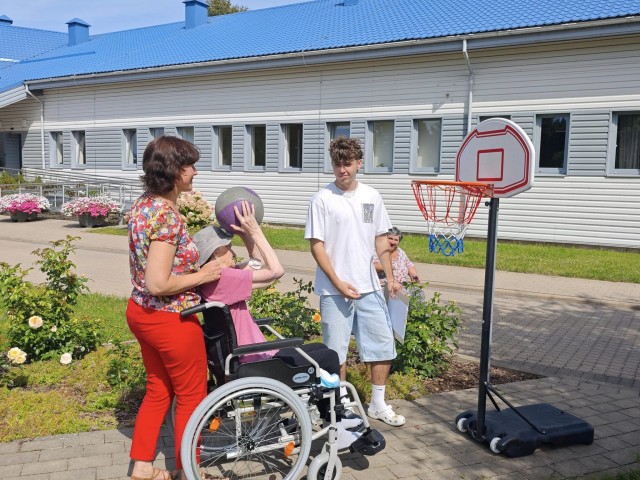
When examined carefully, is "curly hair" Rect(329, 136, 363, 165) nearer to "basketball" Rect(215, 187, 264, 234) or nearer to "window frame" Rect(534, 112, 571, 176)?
"basketball" Rect(215, 187, 264, 234)

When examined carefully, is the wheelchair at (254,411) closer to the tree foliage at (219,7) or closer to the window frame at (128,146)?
the window frame at (128,146)

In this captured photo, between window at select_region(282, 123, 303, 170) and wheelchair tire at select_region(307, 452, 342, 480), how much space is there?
52.5ft

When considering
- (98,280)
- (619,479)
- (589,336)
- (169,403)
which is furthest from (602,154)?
(169,403)

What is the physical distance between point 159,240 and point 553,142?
13.7 m

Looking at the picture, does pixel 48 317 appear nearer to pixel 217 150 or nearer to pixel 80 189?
pixel 217 150

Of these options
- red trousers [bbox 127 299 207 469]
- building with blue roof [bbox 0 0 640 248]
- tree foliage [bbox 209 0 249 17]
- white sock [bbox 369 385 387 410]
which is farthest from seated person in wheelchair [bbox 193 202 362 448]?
tree foliage [bbox 209 0 249 17]

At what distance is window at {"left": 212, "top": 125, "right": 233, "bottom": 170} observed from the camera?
20.5m

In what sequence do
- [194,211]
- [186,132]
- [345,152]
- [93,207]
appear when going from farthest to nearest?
[186,132] < [93,207] < [194,211] < [345,152]

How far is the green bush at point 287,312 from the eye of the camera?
593 cm

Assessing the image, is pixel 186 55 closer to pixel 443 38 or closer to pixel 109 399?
pixel 443 38

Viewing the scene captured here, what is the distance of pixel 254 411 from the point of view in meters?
3.34

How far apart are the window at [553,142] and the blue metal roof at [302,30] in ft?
7.33

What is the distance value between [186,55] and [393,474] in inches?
787

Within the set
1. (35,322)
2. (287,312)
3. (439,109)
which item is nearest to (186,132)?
(439,109)
